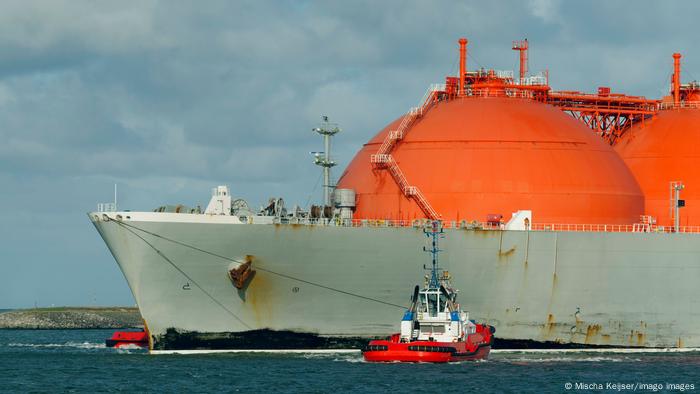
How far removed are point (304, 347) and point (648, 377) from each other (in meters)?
13.2

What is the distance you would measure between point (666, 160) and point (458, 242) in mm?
14315

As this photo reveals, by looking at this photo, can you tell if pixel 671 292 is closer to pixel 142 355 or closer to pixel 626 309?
pixel 626 309

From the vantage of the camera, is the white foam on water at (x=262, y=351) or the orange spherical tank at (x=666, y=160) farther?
the orange spherical tank at (x=666, y=160)

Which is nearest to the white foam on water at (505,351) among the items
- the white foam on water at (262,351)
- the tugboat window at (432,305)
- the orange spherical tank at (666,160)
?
the white foam on water at (262,351)

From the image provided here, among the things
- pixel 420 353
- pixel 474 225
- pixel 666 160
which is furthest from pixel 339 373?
pixel 666 160

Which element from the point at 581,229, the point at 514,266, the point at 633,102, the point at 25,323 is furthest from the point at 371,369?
the point at 25,323

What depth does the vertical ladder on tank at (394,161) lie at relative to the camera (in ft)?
177

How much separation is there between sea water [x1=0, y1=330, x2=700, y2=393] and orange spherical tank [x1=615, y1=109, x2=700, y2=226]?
814 cm

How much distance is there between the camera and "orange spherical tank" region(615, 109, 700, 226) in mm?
60156

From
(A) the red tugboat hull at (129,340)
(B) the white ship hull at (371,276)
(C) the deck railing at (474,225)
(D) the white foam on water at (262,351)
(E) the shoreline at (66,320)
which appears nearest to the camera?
(B) the white ship hull at (371,276)

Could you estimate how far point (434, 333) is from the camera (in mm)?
48406

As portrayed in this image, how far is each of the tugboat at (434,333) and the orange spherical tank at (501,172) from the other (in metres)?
4.03

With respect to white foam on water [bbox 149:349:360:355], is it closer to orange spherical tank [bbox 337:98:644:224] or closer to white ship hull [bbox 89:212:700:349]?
white ship hull [bbox 89:212:700:349]

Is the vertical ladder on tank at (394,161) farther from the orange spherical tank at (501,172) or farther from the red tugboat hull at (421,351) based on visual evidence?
the red tugboat hull at (421,351)
